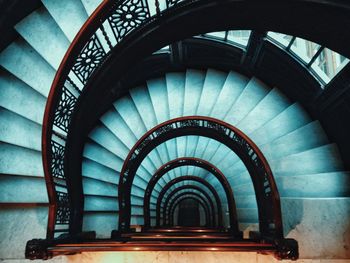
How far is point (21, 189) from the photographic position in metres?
4.00

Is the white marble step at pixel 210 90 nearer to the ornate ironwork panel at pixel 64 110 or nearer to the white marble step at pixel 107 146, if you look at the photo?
the white marble step at pixel 107 146

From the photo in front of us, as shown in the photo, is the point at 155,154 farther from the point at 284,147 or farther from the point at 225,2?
the point at 225,2

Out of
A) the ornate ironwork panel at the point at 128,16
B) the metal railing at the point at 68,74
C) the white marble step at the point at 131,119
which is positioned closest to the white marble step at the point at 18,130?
the metal railing at the point at 68,74

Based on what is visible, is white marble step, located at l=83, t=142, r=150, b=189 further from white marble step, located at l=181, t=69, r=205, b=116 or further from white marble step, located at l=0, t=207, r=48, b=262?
white marble step, located at l=0, t=207, r=48, b=262

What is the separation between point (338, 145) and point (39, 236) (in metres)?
4.94

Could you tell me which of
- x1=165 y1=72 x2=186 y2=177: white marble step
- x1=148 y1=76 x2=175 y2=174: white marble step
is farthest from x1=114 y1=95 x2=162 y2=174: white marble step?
x1=165 y1=72 x2=186 y2=177: white marble step

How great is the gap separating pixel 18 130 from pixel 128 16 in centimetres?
200

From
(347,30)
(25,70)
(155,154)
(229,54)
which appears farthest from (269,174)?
(155,154)

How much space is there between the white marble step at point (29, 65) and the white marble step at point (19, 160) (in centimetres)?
79

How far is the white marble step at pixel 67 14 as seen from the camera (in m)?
4.03

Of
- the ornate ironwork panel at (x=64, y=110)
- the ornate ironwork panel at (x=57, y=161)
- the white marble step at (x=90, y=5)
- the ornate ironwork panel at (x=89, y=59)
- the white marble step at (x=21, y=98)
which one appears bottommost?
the ornate ironwork panel at (x=57, y=161)

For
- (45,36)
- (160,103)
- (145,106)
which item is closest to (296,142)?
(160,103)

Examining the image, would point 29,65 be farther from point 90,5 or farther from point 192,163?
point 192,163

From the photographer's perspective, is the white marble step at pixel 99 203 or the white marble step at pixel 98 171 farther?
the white marble step at pixel 98 171
